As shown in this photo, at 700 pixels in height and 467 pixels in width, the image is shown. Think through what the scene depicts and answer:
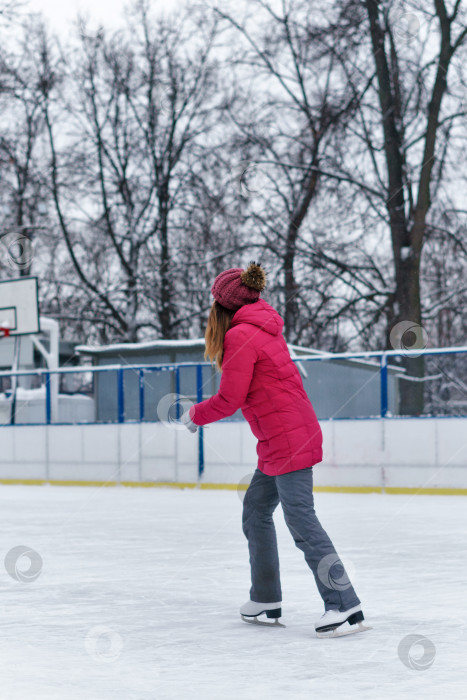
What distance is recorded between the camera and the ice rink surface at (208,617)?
3020 millimetres

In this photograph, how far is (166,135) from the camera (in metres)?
21.8

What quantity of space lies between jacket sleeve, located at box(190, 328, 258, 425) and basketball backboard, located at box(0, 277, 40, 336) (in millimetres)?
14018

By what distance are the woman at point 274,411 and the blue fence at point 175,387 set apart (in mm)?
8083

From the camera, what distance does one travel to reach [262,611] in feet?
13.0

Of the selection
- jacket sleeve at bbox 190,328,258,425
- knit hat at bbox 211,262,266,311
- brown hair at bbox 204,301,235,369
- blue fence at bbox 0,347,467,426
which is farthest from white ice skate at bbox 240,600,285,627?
blue fence at bbox 0,347,467,426

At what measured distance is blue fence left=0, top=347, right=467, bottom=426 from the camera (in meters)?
13.9

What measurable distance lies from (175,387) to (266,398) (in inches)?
440

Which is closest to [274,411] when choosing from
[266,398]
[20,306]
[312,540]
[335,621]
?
[266,398]

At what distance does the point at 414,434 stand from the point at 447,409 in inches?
390

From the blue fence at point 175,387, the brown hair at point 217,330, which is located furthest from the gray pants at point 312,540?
the blue fence at point 175,387

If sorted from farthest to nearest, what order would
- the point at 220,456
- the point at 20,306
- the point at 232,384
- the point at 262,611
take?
the point at 20,306
the point at 220,456
the point at 262,611
the point at 232,384

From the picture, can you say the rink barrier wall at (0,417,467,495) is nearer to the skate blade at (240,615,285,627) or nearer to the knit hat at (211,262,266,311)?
the skate blade at (240,615,285,627)

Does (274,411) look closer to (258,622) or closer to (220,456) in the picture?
(258,622)

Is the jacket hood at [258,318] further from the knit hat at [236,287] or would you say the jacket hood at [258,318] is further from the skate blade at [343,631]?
the skate blade at [343,631]
